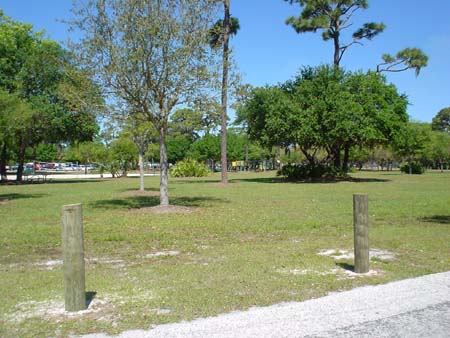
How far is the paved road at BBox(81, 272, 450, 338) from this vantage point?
435cm

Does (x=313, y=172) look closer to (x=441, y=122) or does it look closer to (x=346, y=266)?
(x=346, y=266)

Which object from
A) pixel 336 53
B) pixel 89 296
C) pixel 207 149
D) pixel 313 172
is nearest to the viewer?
pixel 89 296

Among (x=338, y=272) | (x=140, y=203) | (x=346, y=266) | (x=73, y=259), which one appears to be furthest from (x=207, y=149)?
(x=73, y=259)

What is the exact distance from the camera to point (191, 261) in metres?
7.73

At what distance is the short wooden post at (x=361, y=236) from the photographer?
259 inches

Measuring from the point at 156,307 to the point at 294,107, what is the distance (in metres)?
29.0

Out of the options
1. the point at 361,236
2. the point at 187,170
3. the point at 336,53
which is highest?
the point at 336,53

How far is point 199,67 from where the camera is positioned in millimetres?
15031

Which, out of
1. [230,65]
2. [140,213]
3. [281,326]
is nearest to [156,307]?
[281,326]

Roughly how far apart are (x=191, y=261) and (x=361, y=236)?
279cm

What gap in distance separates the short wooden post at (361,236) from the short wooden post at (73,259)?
147 inches

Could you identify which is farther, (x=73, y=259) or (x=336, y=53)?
(x=336, y=53)

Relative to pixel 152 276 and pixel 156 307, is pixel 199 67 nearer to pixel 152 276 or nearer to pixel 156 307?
pixel 152 276

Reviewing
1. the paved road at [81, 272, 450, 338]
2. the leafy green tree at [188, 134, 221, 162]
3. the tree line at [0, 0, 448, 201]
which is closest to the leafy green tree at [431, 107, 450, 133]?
the leafy green tree at [188, 134, 221, 162]
